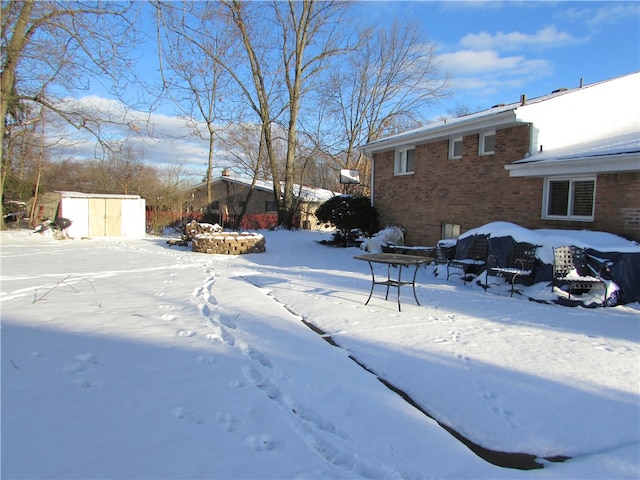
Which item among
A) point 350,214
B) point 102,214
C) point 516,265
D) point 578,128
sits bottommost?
point 516,265

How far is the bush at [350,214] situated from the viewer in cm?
1573

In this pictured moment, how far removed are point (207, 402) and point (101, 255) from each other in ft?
38.4

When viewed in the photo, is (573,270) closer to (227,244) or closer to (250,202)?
(227,244)

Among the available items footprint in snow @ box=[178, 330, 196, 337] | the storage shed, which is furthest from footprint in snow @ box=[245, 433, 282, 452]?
the storage shed

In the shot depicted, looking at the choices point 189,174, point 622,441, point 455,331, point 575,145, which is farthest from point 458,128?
point 189,174

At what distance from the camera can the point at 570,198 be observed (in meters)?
9.45

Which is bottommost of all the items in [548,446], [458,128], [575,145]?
[548,446]

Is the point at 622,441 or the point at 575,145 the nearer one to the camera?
the point at 622,441

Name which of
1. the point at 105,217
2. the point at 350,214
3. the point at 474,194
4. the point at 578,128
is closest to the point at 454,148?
the point at 474,194

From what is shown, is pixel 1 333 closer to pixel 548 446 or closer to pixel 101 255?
pixel 548 446

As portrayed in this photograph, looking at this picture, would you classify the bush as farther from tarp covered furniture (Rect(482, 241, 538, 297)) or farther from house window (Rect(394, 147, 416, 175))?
tarp covered furniture (Rect(482, 241, 538, 297))

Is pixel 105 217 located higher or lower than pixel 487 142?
lower

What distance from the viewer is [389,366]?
166 inches

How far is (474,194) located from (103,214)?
1840cm
